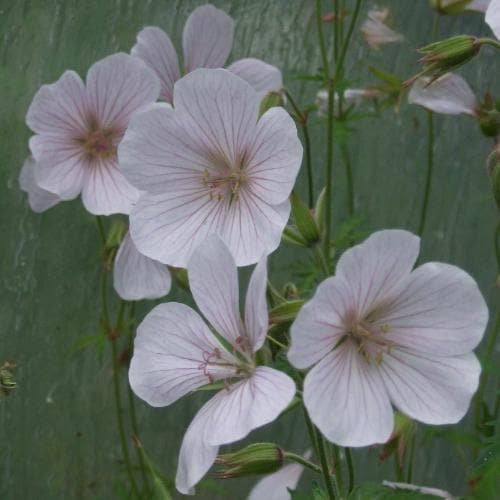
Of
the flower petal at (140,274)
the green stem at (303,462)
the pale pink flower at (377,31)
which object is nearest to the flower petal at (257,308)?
the green stem at (303,462)

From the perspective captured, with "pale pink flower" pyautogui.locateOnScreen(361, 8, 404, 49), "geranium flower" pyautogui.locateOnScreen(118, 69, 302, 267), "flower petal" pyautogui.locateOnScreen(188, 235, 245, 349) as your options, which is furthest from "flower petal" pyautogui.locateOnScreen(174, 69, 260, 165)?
"pale pink flower" pyautogui.locateOnScreen(361, 8, 404, 49)

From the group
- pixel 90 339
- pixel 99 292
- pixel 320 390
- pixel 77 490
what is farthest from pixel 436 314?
pixel 77 490

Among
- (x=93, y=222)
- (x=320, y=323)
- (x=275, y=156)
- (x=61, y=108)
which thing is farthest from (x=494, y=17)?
(x=93, y=222)

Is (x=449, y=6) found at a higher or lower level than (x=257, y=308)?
higher

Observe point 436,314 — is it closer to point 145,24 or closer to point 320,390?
point 320,390

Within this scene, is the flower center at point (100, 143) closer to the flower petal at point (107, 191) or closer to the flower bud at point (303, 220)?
the flower petal at point (107, 191)

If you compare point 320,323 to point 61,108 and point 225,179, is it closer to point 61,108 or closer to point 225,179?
point 225,179
